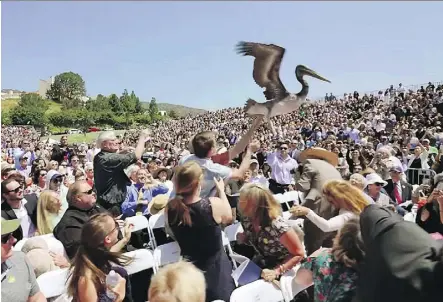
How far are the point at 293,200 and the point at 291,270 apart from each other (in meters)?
3.39

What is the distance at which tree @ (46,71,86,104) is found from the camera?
120m

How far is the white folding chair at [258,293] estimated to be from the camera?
9.01ft

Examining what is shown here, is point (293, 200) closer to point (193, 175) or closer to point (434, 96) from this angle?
point (193, 175)

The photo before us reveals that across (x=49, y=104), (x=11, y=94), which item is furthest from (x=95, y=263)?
(x=11, y=94)

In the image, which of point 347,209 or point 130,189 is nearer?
point 347,209

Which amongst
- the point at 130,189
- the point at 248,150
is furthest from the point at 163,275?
the point at 130,189

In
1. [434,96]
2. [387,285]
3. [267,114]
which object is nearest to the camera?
[387,285]

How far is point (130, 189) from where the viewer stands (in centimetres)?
555

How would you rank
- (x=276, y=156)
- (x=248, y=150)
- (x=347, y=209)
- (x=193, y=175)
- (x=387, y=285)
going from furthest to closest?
(x=276, y=156) → (x=248, y=150) → (x=347, y=209) → (x=193, y=175) → (x=387, y=285)

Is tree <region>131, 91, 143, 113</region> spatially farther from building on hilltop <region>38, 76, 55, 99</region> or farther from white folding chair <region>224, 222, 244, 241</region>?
white folding chair <region>224, 222, 244, 241</region>

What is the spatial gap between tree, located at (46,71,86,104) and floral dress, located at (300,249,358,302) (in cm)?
12388

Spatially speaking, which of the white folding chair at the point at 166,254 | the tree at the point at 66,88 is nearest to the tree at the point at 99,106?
the tree at the point at 66,88

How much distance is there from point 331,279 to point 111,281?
125 cm

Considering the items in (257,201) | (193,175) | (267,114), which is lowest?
(257,201)
